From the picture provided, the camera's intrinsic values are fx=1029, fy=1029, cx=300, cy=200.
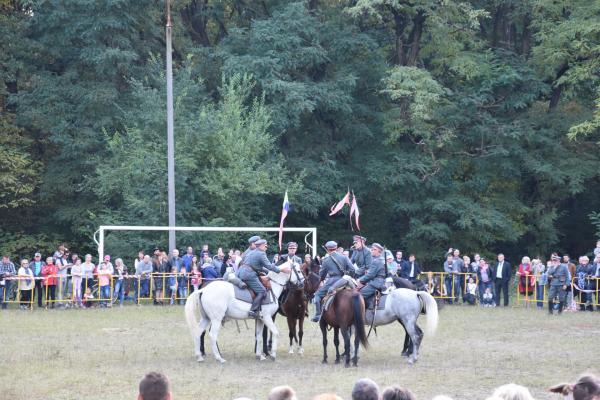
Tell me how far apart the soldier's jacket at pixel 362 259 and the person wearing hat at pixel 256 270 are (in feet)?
4.50

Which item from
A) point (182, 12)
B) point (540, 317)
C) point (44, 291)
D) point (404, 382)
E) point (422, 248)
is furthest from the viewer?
point (182, 12)

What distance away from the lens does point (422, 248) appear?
146 ft

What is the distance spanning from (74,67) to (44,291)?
47.9 ft

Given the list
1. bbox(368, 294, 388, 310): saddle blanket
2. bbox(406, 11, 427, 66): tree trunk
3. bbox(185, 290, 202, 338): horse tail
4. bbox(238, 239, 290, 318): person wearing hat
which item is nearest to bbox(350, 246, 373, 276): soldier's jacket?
bbox(368, 294, 388, 310): saddle blanket

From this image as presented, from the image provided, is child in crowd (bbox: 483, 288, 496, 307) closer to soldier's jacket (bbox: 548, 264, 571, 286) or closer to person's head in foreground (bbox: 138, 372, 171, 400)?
soldier's jacket (bbox: 548, 264, 571, 286)

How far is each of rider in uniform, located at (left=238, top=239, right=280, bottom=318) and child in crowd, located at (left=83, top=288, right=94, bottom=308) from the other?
14273 mm

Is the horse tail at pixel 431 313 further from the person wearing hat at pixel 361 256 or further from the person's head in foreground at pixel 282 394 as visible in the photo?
the person's head in foreground at pixel 282 394

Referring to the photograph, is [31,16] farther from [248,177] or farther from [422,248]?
[422,248]

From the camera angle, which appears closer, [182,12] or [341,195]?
[341,195]

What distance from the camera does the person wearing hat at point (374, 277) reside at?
1931 centimetres

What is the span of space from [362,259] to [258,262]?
6.63 feet

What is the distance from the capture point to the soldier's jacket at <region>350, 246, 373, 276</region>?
774 inches

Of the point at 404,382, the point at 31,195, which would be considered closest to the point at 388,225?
the point at 31,195

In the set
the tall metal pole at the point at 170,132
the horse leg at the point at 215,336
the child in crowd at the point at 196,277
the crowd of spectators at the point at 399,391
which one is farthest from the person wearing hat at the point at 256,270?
the tall metal pole at the point at 170,132
